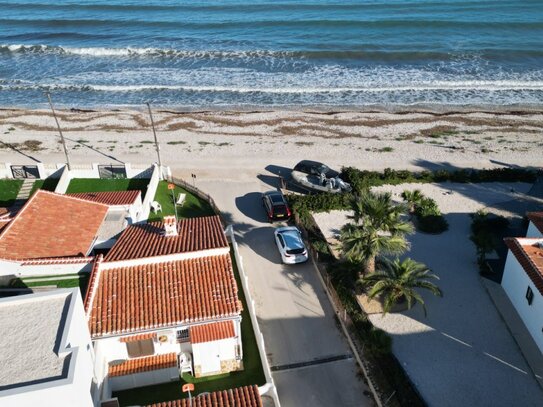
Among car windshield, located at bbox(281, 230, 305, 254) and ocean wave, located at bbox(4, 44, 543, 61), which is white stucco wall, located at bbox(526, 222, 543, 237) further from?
ocean wave, located at bbox(4, 44, 543, 61)

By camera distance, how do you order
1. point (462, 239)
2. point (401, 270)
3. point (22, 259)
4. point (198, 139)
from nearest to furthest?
point (22, 259) → point (401, 270) → point (462, 239) → point (198, 139)

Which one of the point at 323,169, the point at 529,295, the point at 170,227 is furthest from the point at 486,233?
the point at 170,227

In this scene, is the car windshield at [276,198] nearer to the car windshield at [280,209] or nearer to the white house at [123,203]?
the car windshield at [280,209]

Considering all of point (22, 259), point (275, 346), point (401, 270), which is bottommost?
point (275, 346)

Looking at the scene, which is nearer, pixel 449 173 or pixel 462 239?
pixel 462 239

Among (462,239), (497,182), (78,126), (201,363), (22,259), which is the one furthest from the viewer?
(78,126)

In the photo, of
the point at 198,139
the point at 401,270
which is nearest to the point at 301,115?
the point at 198,139

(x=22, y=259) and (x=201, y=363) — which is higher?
(x=22, y=259)

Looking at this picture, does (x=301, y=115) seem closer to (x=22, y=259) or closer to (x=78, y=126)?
(x=78, y=126)
